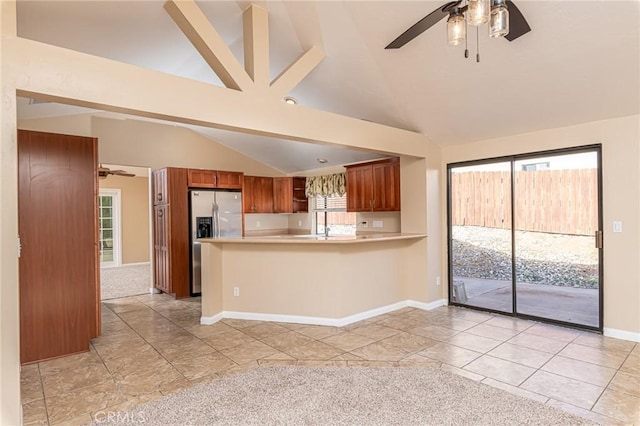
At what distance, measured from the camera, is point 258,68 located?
128 inches

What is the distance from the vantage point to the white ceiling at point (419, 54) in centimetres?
277

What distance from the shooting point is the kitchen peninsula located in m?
4.23

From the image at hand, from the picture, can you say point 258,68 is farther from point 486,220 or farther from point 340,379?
point 486,220

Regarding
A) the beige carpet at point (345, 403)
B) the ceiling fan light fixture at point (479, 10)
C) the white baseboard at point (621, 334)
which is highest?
the ceiling fan light fixture at point (479, 10)

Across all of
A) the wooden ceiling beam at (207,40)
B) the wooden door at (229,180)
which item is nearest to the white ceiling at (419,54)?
the wooden ceiling beam at (207,40)

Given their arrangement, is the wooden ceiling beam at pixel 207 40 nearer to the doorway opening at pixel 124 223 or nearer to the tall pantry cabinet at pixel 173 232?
the tall pantry cabinet at pixel 173 232

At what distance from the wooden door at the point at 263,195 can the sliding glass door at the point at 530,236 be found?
3.83 meters

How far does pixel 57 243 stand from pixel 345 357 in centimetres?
293

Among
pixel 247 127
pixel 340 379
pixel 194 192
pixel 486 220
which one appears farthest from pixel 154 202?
pixel 486 220

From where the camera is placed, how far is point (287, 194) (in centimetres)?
754

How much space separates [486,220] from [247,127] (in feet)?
11.3

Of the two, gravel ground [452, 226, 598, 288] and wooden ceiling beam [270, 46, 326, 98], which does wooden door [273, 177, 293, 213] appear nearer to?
gravel ground [452, 226, 598, 288]

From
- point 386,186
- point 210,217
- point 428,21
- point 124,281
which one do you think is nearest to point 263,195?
point 210,217

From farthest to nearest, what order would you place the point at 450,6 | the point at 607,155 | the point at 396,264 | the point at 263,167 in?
the point at 263,167 < the point at 396,264 < the point at 607,155 < the point at 450,6
